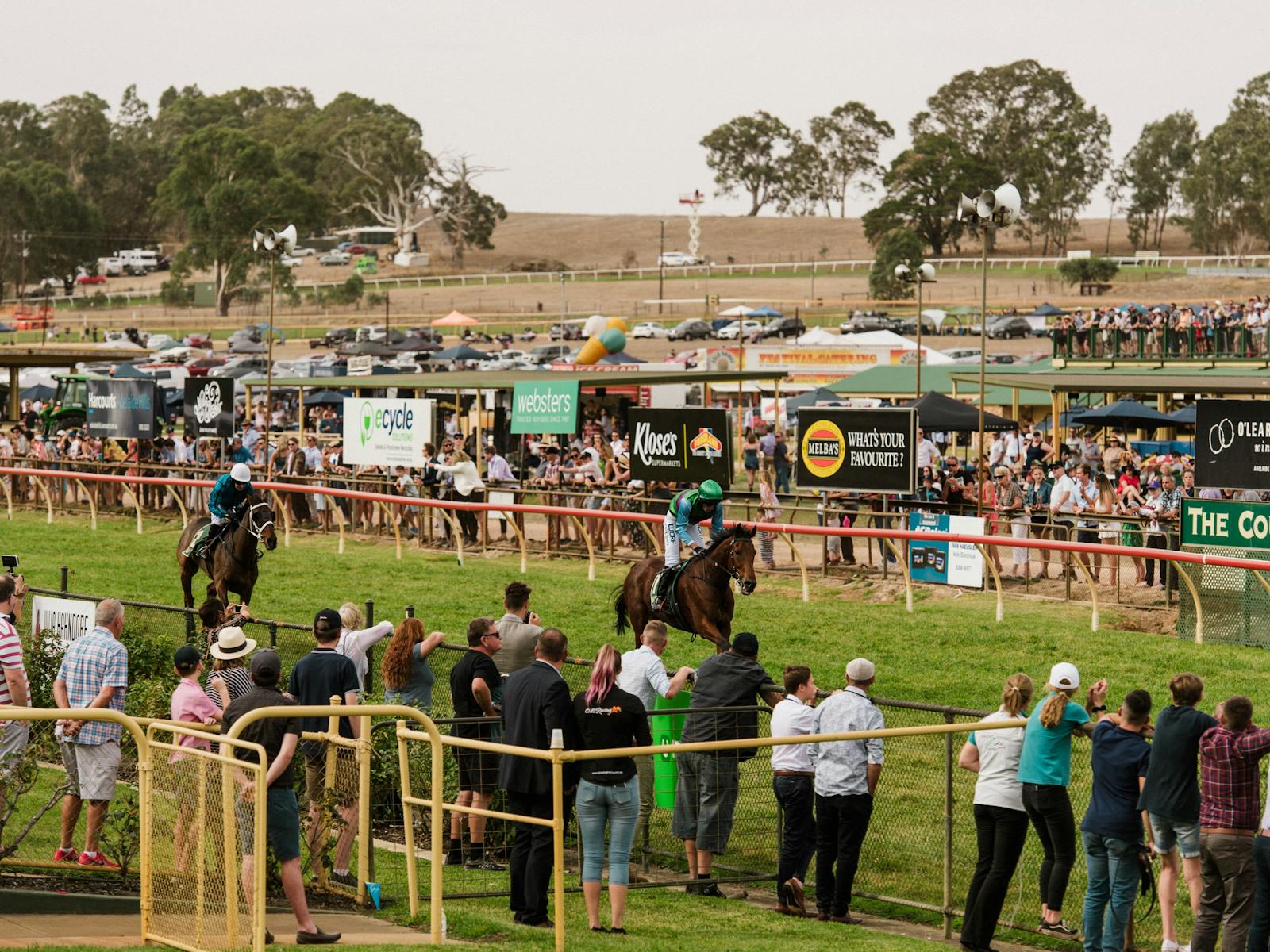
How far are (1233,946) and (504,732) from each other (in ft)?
13.5

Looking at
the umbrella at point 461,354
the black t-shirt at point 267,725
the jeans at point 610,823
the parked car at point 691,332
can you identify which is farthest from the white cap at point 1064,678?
the parked car at point 691,332

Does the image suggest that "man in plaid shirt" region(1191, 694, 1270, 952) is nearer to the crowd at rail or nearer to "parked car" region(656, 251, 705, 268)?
the crowd at rail

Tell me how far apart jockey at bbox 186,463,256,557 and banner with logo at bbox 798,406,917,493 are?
763 centimetres

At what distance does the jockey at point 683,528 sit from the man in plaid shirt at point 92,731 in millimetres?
6015

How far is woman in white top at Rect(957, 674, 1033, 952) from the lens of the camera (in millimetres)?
9484

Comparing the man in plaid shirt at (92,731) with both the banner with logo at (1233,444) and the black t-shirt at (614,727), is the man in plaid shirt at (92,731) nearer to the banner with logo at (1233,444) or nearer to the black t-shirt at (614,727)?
the black t-shirt at (614,727)

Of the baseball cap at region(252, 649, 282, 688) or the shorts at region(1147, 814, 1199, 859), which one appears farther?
the shorts at region(1147, 814, 1199, 859)

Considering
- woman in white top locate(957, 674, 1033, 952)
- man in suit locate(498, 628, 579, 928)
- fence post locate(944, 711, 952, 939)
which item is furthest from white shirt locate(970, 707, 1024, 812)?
man in suit locate(498, 628, 579, 928)

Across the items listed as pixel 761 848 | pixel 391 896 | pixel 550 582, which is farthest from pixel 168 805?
pixel 550 582

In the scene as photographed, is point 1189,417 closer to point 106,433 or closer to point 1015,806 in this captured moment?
point 106,433

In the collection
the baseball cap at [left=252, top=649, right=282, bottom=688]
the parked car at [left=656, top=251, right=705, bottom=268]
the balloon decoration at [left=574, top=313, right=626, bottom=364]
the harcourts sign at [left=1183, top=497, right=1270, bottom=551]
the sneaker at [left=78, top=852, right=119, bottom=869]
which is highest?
the parked car at [left=656, top=251, right=705, bottom=268]

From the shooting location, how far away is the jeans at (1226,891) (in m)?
8.80

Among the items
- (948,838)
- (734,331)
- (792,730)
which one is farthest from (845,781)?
(734,331)

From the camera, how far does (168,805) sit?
8547 millimetres
